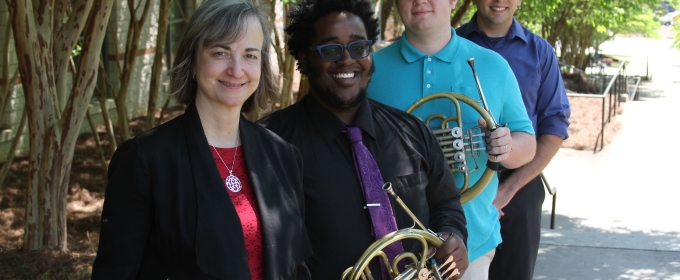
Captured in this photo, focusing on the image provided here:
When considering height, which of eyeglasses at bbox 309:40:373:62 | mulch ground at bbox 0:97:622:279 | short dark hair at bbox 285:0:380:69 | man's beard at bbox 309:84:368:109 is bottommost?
mulch ground at bbox 0:97:622:279

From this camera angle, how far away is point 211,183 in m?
2.18

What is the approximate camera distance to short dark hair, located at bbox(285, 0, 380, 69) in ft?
8.87

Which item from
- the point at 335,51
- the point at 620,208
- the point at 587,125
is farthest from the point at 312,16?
the point at 587,125

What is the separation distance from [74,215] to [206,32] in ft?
18.2

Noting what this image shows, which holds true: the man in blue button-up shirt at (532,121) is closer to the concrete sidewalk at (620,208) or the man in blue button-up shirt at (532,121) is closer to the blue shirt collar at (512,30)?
the blue shirt collar at (512,30)

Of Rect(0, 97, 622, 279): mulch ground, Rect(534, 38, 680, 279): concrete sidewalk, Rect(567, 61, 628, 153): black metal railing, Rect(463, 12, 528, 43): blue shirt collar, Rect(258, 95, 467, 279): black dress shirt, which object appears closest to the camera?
Rect(258, 95, 467, 279): black dress shirt

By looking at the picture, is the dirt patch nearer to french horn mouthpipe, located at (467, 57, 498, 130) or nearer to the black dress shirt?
french horn mouthpipe, located at (467, 57, 498, 130)

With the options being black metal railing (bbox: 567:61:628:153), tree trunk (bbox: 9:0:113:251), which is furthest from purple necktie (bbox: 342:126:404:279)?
black metal railing (bbox: 567:61:628:153)

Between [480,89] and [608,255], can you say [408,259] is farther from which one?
[608,255]

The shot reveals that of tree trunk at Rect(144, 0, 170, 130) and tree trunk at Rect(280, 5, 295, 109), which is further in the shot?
tree trunk at Rect(280, 5, 295, 109)

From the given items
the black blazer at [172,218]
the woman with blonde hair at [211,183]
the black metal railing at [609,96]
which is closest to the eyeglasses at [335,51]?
the woman with blonde hair at [211,183]

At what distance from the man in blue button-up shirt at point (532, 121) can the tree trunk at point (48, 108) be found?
225 cm

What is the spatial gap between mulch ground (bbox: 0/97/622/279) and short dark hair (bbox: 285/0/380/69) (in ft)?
7.88

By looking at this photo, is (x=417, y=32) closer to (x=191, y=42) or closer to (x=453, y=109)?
(x=453, y=109)
